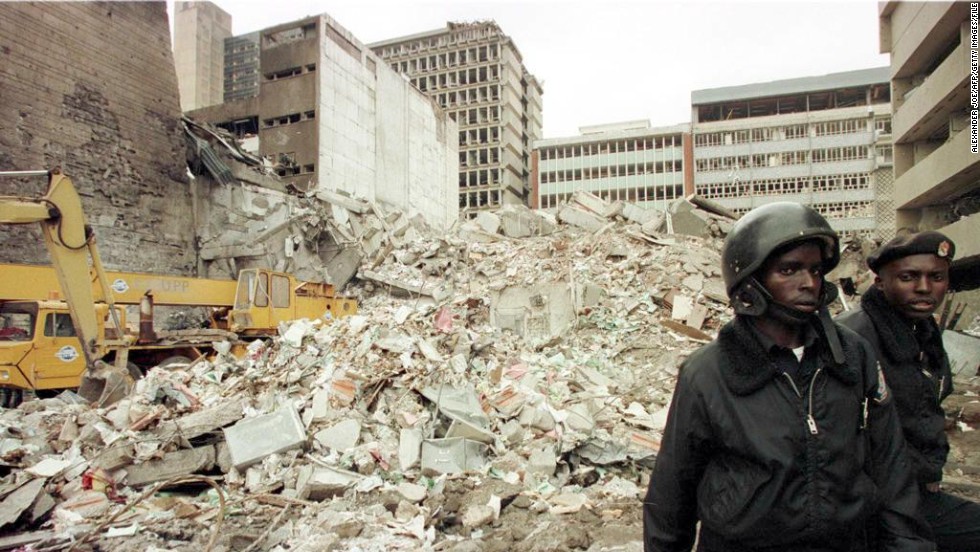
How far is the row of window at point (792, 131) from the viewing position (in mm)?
40812

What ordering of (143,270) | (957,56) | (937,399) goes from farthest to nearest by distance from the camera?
1. (143,270)
2. (957,56)
3. (937,399)

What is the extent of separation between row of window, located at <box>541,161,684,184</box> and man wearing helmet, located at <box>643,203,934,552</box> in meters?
47.6

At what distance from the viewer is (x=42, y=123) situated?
14336mm

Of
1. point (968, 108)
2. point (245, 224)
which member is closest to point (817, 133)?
point (968, 108)

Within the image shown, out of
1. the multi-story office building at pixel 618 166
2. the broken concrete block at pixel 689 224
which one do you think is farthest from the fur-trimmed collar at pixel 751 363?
the multi-story office building at pixel 618 166

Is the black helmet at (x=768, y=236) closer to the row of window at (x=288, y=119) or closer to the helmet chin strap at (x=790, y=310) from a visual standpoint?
the helmet chin strap at (x=790, y=310)

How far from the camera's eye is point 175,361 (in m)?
10.2

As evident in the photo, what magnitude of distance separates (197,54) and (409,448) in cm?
6072

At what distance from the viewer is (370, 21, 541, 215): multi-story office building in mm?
57062

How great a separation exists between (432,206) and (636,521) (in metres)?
35.5

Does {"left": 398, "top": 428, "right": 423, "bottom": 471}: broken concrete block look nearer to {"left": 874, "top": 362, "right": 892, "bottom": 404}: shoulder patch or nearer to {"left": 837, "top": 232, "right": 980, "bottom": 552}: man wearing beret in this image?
{"left": 837, "top": 232, "right": 980, "bottom": 552}: man wearing beret

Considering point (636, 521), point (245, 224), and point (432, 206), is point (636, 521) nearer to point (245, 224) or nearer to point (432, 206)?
point (245, 224)

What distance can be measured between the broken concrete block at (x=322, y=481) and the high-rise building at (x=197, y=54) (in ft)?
190

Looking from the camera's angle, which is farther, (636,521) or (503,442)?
(503,442)
